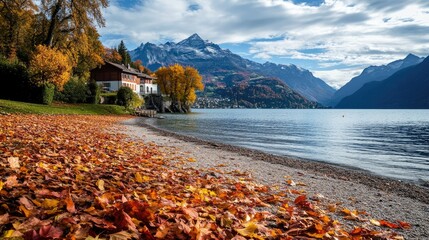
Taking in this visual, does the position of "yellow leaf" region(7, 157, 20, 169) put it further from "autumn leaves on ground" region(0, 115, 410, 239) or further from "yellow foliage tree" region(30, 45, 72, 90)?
"yellow foliage tree" region(30, 45, 72, 90)

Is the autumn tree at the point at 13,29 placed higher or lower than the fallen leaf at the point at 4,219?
higher

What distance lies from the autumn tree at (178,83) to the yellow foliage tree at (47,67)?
60.3m

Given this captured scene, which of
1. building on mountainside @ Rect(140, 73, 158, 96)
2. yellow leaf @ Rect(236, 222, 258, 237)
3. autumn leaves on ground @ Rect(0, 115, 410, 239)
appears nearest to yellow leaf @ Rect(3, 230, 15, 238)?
autumn leaves on ground @ Rect(0, 115, 410, 239)

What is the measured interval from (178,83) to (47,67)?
6351 centimetres

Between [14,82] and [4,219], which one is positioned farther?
[14,82]

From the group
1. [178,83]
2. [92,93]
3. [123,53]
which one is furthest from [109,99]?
[123,53]

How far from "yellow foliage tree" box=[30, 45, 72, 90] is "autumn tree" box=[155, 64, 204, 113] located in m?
60.3

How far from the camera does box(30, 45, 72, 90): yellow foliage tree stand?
130 feet

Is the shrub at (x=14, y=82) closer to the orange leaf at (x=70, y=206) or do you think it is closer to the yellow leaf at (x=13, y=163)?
the yellow leaf at (x=13, y=163)

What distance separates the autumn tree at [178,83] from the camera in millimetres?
102188

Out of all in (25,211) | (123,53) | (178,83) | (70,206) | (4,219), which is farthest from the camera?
(123,53)

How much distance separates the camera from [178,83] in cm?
10300

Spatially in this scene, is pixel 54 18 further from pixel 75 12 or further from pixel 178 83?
pixel 178 83

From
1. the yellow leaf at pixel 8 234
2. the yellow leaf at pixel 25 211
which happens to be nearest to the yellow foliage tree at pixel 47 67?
the yellow leaf at pixel 25 211
